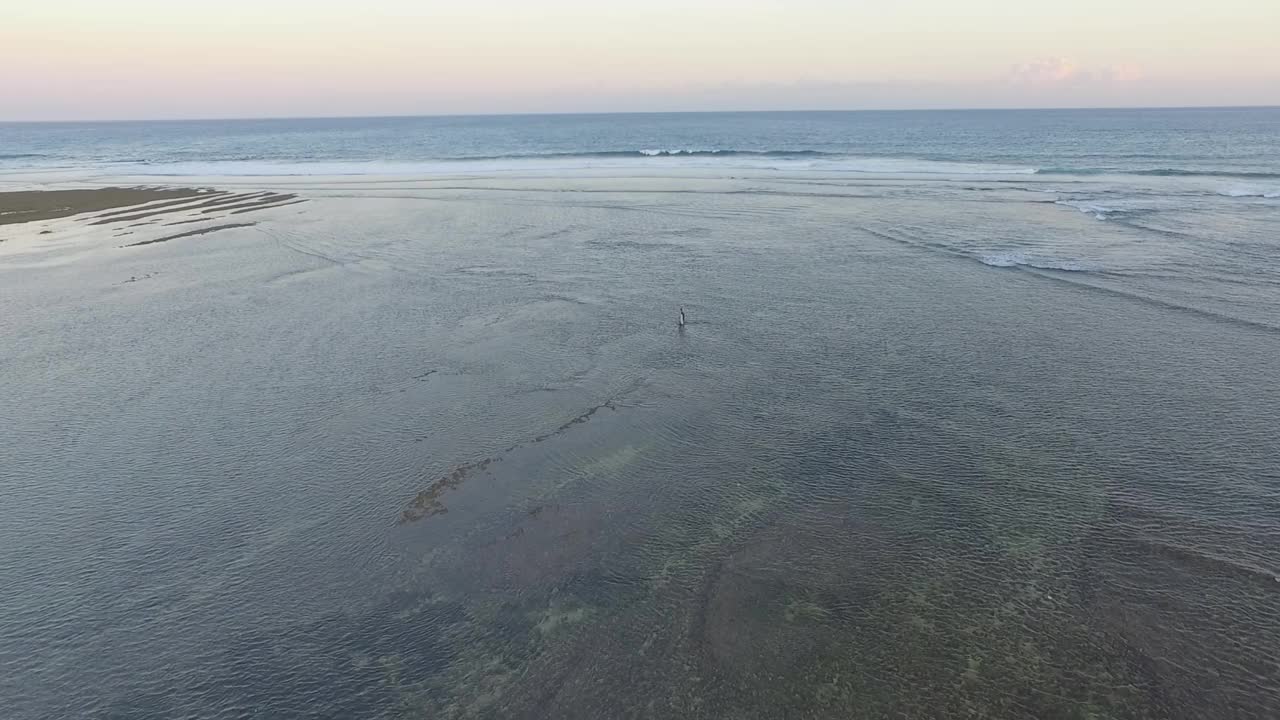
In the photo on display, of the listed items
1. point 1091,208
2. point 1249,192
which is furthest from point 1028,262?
point 1249,192

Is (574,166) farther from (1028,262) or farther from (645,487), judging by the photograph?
(645,487)

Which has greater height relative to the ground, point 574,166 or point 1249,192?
point 574,166

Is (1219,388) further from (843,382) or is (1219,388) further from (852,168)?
(852,168)

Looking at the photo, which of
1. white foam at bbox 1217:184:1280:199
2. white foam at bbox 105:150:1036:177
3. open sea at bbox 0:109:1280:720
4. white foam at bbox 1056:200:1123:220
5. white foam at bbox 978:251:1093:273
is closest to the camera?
open sea at bbox 0:109:1280:720

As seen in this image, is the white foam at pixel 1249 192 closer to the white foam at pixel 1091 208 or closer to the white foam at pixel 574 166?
the white foam at pixel 1091 208

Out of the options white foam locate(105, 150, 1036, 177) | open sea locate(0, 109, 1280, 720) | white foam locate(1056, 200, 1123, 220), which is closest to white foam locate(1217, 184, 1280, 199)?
white foam locate(1056, 200, 1123, 220)

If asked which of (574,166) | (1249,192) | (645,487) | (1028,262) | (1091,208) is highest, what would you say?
(574,166)

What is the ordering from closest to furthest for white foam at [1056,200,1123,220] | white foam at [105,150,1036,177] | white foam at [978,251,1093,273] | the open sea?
1. the open sea
2. white foam at [978,251,1093,273]
3. white foam at [1056,200,1123,220]
4. white foam at [105,150,1036,177]

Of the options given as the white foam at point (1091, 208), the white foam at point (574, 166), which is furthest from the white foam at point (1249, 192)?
the white foam at point (574, 166)

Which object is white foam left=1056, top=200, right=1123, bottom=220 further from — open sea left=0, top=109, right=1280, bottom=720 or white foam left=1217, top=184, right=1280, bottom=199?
white foam left=1217, top=184, right=1280, bottom=199
